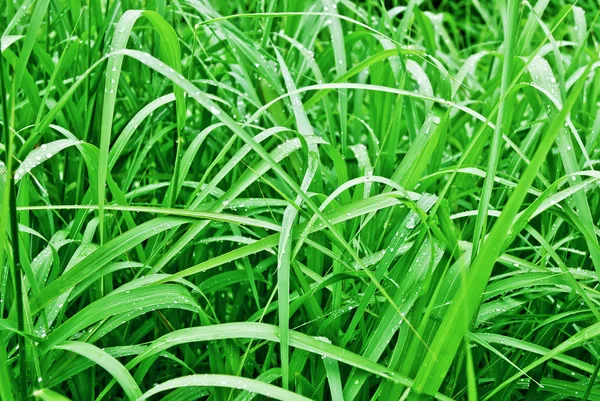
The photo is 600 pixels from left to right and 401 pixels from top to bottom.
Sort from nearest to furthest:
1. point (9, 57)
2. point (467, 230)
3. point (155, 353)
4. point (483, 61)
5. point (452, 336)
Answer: point (452, 336) < point (155, 353) < point (467, 230) < point (9, 57) < point (483, 61)

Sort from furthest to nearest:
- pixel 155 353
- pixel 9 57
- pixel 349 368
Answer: pixel 9 57 < pixel 349 368 < pixel 155 353

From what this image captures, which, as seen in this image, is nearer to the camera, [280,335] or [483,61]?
[280,335]

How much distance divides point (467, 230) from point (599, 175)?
239mm

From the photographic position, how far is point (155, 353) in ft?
2.42

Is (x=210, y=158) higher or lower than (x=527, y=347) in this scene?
higher

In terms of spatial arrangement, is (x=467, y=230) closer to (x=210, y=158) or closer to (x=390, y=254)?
(x=390, y=254)

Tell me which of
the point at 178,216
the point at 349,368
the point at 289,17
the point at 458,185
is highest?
the point at 289,17

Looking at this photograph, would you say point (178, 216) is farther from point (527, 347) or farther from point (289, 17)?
point (289, 17)

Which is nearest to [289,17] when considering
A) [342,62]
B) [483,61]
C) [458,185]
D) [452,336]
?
[342,62]

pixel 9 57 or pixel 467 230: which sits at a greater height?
pixel 9 57

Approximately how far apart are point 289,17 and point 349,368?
0.73 m

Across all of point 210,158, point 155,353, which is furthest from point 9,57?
point 155,353

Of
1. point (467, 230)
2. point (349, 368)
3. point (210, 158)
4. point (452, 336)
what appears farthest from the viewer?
point (210, 158)

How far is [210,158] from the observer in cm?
120
